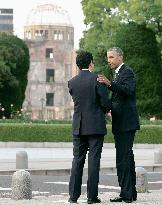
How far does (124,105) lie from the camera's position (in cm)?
1265

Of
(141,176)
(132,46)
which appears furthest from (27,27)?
(141,176)

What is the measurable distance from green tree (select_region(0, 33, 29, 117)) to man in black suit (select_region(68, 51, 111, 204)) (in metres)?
44.4

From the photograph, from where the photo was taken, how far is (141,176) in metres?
14.9

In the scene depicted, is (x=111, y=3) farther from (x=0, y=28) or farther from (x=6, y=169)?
(x=0, y=28)

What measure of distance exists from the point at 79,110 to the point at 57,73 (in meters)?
104

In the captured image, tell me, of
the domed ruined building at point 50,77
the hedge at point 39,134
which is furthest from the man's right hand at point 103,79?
the domed ruined building at point 50,77

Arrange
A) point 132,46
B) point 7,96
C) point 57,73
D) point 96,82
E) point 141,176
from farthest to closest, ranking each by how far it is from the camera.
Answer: point 57,73
point 7,96
point 132,46
point 141,176
point 96,82

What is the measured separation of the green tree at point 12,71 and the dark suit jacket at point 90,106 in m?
44.5

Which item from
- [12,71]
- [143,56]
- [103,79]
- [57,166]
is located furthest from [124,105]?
[12,71]

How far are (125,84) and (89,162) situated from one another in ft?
3.56

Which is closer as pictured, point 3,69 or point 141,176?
A: point 141,176

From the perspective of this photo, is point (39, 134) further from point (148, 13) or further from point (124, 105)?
point (124, 105)

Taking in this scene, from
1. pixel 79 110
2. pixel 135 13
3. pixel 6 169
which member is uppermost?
pixel 135 13

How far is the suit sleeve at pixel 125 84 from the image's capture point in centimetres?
1250
